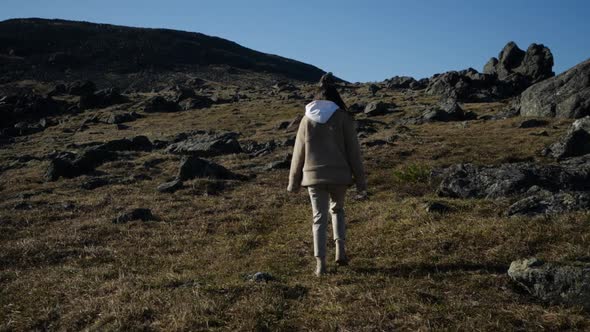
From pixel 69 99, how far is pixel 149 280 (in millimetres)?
88373

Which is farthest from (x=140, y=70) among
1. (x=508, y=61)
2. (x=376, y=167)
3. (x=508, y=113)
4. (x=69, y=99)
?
A: (x=376, y=167)

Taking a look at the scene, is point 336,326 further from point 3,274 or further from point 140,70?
point 140,70

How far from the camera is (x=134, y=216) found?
48.5ft

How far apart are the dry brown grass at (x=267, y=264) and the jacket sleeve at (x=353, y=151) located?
62.8 inches

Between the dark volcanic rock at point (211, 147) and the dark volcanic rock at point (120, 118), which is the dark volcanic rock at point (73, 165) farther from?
the dark volcanic rock at point (120, 118)

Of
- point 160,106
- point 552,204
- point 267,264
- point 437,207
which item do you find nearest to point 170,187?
point 267,264

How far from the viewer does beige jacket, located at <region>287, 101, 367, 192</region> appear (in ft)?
26.4

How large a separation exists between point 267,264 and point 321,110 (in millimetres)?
3481

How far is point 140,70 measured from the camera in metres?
144

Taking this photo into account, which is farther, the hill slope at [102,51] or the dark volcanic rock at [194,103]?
the hill slope at [102,51]

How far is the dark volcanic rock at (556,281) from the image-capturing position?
6.12m

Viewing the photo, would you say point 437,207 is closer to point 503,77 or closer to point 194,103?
point 194,103

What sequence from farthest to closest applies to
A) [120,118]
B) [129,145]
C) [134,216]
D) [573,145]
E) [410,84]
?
[410,84] < [120,118] < [129,145] < [573,145] < [134,216]

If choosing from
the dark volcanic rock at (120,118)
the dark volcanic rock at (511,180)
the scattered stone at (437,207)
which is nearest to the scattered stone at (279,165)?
the dark volcanic rock at (511,180)
